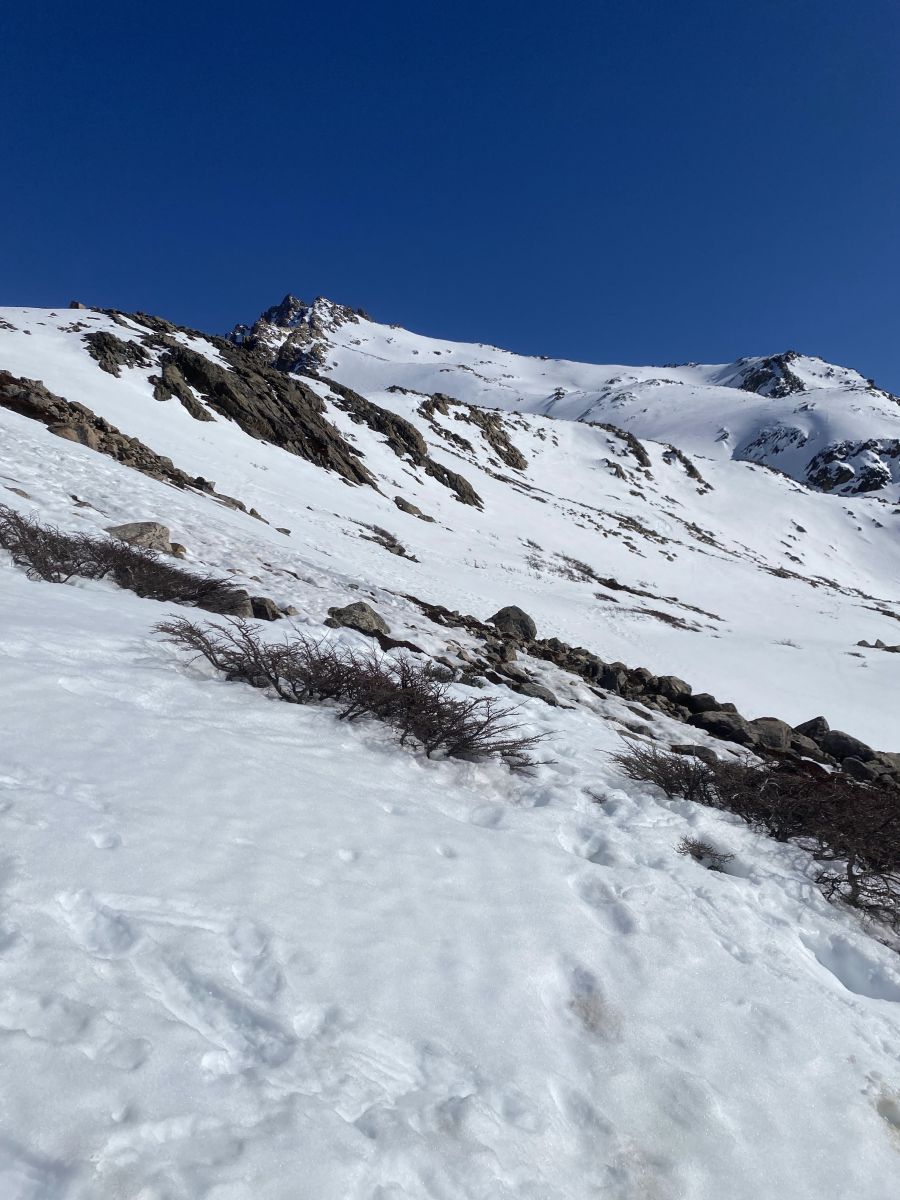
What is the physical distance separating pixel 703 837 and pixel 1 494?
31.1 ft

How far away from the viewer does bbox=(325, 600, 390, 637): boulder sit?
809 cm

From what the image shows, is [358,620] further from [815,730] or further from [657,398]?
[657,398]

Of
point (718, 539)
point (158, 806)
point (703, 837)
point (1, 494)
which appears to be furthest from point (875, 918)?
point (718, 539)

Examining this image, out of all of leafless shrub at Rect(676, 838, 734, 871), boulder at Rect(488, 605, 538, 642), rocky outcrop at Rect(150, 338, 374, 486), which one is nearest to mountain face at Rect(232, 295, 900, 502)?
rocky outcrop at Rect(150, 338, 374, 486)

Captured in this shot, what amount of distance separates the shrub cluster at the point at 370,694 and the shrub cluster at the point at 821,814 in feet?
4.33

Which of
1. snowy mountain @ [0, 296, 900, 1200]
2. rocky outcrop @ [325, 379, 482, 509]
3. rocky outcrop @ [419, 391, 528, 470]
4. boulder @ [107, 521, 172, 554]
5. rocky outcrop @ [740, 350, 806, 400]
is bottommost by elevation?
snowy mountain @ [0, 296, 900, 1200]

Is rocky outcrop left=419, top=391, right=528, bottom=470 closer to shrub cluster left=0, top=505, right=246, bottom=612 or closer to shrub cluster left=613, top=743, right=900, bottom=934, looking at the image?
shrub cluster left=0, top=505, right=246, bottom=612

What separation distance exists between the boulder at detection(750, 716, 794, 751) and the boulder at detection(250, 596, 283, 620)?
23.0 ft

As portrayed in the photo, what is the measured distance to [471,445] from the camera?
50.1 metres

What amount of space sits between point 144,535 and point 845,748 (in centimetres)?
1105

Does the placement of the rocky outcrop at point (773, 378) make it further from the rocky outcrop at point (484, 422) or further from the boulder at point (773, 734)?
the boulder at point (773, 734)

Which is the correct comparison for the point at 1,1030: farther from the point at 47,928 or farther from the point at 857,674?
the point at 857,674

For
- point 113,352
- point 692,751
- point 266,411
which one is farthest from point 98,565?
point 113,352

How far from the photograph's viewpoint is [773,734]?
28.4 feet
